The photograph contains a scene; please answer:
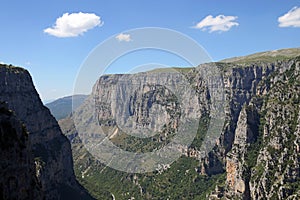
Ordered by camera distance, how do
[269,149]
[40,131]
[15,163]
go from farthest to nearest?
[269,149] < [40,131] < [15,163]

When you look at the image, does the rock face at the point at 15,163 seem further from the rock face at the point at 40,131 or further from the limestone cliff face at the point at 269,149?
the limestone cliff face at the point at 269,149

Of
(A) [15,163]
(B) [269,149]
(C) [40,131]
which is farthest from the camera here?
(B) [269,149]

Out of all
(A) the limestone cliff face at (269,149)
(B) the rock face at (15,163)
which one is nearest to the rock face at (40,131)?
(A) the limestone cliff face at (269,149)

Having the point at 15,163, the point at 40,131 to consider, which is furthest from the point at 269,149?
the point at 15,163

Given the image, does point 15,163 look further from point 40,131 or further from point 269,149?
point 269,149

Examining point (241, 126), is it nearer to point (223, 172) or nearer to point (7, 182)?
point (223, 172)

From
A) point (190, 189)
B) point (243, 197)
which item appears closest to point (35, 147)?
point (243, 197)
